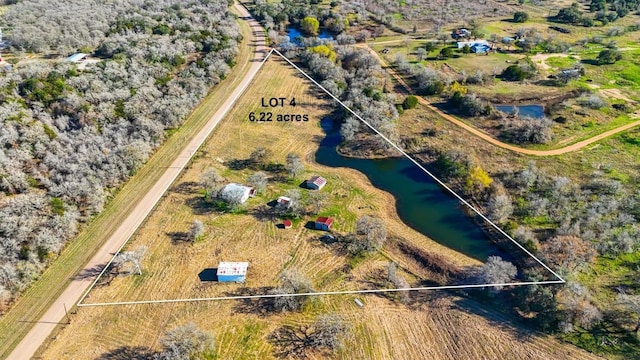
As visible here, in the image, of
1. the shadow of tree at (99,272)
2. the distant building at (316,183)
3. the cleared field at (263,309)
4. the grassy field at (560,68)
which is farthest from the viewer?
the grassy field at (560,68)

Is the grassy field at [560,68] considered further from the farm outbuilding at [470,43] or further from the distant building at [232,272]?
the distant building at [232,272]

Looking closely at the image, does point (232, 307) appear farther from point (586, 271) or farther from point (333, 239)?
point (586, 271)

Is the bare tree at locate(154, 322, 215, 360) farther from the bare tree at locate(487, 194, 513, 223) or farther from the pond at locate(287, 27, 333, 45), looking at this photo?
the pond at locate(287, 27, 333, 45)

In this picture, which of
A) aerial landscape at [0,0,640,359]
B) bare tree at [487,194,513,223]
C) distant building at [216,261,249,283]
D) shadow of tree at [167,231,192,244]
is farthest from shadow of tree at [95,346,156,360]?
bare tree at [487,194,513,223]

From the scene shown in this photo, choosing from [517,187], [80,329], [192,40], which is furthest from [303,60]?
[80,329]

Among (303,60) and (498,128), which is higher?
(303,60)

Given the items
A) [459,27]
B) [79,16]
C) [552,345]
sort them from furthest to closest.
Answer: [459,27] → [79,16] → [552,345]

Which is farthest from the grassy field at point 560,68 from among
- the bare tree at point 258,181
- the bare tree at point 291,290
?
the bare tree at point 291,290
